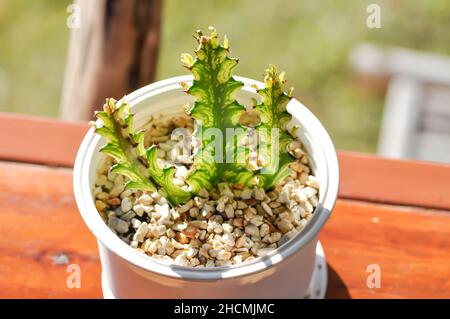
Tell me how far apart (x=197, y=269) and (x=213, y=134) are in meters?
0.12

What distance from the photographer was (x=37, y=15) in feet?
6.39

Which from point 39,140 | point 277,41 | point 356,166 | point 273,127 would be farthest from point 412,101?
point 273,127

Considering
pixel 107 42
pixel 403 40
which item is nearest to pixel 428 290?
pixel 107 42

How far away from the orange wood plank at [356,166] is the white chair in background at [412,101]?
2.45 ft

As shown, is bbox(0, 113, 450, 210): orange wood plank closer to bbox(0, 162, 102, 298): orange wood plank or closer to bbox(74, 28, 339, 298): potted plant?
bbox(0, 162, 102, 298): orange wood plank

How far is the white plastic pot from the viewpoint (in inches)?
25.5

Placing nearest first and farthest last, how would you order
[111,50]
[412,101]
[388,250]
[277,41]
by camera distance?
1. [388,250]
2. [111,50]
3. [412,101]
4. [277,41]

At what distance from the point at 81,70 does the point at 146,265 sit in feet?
1.92

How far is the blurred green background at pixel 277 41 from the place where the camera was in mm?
1874

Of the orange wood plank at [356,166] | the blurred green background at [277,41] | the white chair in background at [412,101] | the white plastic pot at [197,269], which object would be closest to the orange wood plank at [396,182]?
the orange wood plank at [356,166]

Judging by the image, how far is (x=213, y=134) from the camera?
66cm

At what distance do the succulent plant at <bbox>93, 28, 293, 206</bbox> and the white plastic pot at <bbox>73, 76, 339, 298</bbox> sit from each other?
5cm

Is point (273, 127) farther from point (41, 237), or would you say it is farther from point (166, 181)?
point (41, 237)

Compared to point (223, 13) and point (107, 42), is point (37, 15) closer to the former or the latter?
point (223, 13)
